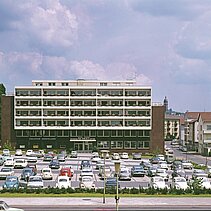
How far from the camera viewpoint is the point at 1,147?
12638 cm

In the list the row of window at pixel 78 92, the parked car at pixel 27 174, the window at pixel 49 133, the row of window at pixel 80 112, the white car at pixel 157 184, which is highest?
the row of window at pixel 78 92

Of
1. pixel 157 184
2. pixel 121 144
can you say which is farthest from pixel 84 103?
pixel 157 184

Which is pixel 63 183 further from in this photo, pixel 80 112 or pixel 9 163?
pixel 80 112

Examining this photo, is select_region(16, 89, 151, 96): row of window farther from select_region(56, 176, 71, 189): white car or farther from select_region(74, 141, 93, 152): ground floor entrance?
select_region(56, 176, 71, 189): white car

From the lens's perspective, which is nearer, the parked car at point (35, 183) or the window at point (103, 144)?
the parked car at point (35, 183)

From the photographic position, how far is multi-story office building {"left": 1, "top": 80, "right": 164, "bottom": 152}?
126m

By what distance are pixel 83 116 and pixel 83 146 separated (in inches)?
291

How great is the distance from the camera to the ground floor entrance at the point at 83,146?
128 metres

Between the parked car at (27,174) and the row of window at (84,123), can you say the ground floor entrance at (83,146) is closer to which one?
the row of window at (84,123)

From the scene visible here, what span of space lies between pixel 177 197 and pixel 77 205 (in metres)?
10.3

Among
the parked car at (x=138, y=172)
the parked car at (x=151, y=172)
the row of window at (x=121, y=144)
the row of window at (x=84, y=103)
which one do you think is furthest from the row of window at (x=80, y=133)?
the parked car at (x=138, y=172)

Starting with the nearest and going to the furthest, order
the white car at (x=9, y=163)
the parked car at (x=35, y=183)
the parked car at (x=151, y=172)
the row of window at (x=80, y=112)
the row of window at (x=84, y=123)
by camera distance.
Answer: the parked car at (x=35, y=183) → the parked car at (x=151, y=172) → the white car at (x=9, y=163) → the row of window at (x=80, y=112) → the row of window at (x=84, y=123)

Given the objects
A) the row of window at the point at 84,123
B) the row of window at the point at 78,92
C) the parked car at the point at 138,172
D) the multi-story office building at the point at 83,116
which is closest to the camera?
the parked car at the point at 138,172

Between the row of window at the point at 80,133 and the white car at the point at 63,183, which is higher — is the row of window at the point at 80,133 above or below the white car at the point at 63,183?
above
